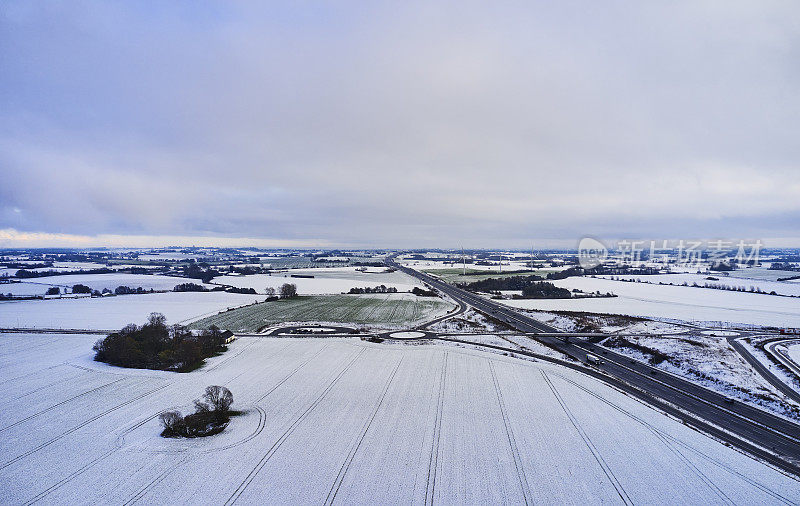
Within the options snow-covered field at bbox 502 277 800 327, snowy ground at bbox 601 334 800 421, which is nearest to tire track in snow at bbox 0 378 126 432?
snowy ground at bbox 601 334 800 421

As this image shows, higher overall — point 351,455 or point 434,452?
point 351,455

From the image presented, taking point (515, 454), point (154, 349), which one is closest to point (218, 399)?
point (154, 349)

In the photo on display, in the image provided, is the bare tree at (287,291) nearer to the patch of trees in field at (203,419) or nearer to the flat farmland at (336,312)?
the flat farmland at (336,312)

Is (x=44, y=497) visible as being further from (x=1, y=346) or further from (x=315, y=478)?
(x=1, y=346)

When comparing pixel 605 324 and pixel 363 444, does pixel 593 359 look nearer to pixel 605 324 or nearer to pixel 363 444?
pixel 605 324

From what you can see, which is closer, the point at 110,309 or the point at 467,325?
the point at 467,325

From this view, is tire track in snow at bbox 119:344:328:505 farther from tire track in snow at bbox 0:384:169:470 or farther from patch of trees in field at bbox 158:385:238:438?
tire track in snow at bbox 0:384:169:470

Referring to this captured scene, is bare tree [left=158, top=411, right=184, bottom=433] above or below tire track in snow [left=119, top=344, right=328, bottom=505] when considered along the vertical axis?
above
